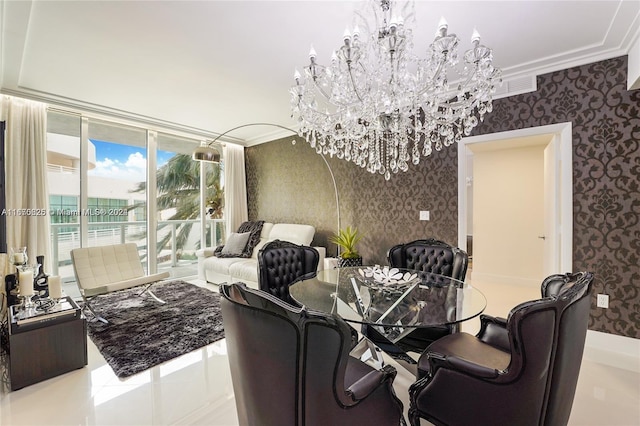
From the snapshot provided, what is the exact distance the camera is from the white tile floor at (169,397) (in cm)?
181

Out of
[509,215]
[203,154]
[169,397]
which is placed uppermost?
[203,154]

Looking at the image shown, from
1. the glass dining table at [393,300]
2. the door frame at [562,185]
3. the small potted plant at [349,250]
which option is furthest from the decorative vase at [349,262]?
the door frame at [562,185]

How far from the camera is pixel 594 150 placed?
2.71m

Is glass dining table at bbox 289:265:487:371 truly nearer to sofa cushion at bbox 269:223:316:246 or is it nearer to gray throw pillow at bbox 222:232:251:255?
sofa cushion at bbox 269:223:316:246

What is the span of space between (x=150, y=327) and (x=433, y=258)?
3.07m

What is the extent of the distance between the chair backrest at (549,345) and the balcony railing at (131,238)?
5.21 meters

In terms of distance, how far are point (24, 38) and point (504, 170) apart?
6.27 meters

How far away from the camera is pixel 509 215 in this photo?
4875 mm

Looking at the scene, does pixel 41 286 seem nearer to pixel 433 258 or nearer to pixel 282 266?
pixel 282 266

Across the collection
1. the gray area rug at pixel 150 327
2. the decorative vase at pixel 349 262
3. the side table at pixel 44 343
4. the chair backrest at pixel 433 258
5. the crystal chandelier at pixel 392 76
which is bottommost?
the gray area rug at pixel 150 327

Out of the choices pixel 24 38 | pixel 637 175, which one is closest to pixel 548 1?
pixel 637 175

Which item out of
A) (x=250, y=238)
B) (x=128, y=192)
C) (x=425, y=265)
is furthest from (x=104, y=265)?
(x=425, y=265)

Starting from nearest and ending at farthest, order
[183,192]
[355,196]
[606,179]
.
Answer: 1. [606,179]
2. [355,196]
3. [183,192]

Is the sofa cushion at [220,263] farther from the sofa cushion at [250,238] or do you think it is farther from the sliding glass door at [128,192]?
the sliding glass door at [128,192]
